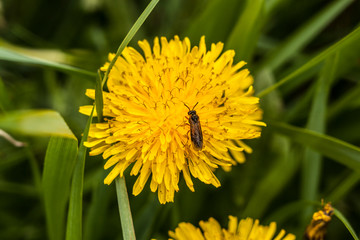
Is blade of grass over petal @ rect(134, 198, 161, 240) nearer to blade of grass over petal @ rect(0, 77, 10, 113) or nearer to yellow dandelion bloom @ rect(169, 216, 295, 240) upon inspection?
yellow dandelion bloom @ rect(169, 216, 295, 240)

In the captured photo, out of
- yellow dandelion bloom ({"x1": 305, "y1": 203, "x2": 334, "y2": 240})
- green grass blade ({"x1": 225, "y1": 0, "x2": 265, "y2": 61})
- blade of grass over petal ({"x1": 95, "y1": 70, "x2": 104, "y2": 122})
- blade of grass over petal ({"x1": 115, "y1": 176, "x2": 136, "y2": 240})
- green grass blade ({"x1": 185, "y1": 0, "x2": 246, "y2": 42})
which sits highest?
green grass blade ({"x1": 185, "y1": 0, "x2": 246, "y2": 42})

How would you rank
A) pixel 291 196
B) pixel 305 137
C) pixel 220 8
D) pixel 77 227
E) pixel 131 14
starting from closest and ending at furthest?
pixel 77 227, pixel 305 137, pixel 220 8, pixel 291 196, pixel 131 14

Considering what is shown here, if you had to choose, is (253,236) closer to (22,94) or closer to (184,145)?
(184,145)

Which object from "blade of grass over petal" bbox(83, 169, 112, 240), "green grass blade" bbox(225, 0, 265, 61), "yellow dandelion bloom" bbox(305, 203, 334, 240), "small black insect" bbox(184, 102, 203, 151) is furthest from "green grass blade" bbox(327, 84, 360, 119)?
"blade of grass over petal" bbox(83, 169, 112, 240)

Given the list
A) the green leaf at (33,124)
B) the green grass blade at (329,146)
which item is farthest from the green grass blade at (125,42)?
the green grass blade at (329,146)

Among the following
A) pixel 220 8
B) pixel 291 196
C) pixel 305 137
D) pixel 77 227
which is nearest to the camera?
pixel 77 227

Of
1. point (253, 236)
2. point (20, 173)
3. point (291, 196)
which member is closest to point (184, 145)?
point (253, 236)
